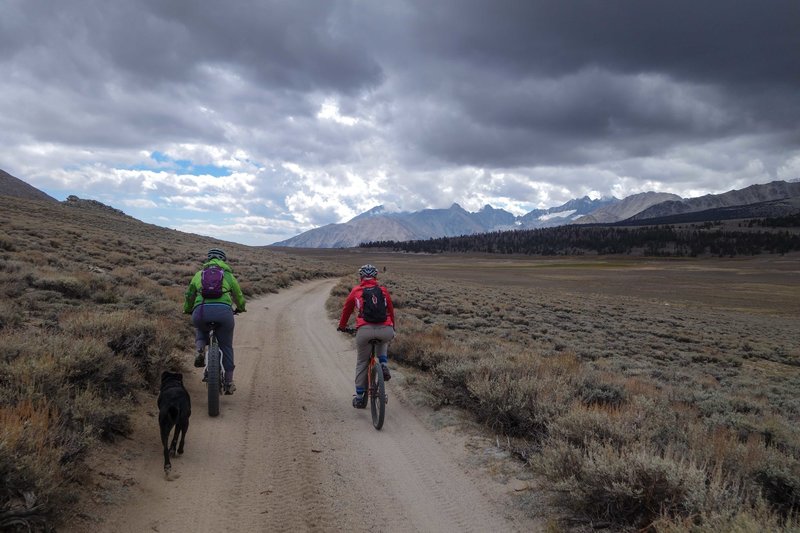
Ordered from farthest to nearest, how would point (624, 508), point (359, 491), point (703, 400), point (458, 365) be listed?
point (703, 400) < point (458, 365) < point (359, 491) < point (624, 508)

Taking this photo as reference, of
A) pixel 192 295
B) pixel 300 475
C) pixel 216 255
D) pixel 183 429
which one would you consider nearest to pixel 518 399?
pixel 300 475

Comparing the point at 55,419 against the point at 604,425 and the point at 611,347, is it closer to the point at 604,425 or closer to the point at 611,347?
the point at 604,425

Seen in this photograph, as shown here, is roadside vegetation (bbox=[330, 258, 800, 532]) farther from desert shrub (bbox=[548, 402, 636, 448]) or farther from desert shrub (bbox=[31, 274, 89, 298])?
desert shrub (bbox=[31, 274, 89, 298])

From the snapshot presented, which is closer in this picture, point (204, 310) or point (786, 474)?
point (786, 474)

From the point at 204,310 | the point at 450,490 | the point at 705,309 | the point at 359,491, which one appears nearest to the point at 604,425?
the point at 450,490

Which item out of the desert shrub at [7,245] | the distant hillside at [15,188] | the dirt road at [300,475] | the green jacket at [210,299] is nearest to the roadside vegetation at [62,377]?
the dirt road at [300,475]

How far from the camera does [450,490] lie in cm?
506

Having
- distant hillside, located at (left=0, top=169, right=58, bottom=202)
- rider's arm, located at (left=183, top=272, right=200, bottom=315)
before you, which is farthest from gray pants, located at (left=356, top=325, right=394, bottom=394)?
distant hillside, located at (left=0, top=169, right=58, bottom=202)

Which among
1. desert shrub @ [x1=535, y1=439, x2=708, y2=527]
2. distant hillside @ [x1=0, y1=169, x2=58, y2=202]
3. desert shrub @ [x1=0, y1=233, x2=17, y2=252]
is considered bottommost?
desert shrub @ [x1=535, y1=439, x2=708, y2=527]

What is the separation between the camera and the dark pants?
6879mm

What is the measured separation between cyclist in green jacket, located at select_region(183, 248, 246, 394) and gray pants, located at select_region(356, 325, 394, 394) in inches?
83.5

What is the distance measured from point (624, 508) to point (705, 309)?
4989 centimetres

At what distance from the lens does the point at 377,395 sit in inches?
272

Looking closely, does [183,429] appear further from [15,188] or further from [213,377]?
[15,188]
